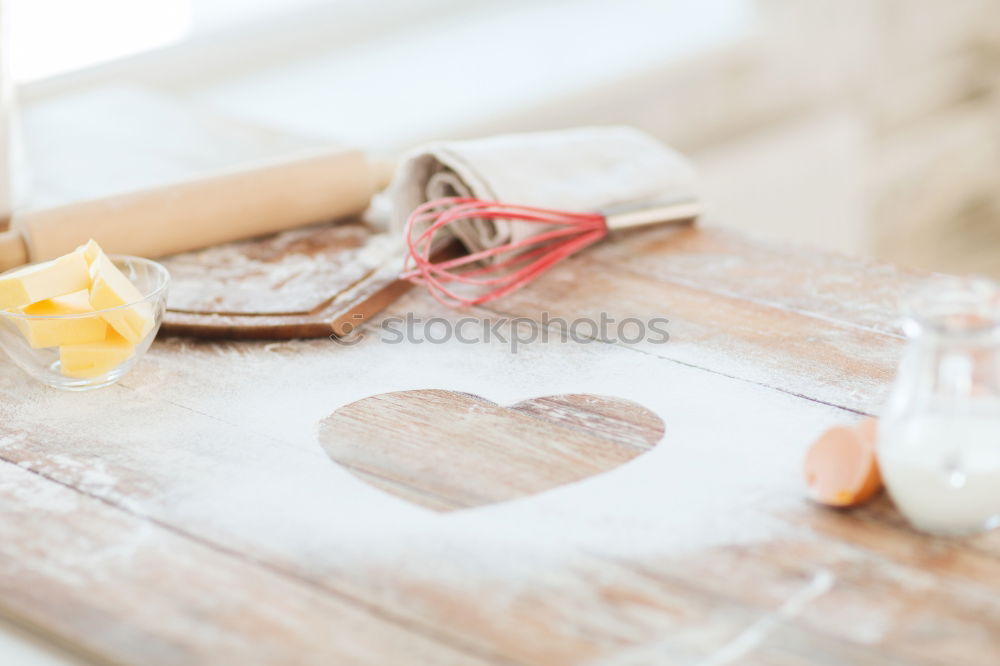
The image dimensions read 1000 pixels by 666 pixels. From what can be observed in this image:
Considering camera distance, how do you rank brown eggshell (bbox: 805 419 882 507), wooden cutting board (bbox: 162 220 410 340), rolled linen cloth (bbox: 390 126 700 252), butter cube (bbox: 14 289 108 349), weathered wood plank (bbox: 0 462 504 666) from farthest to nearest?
rolled linen cloth (bbox: 390 126 700 252), wooden cutting board (bbox: 162 220 410 340), butter cube (bbox: 14 289 108 349), brown eggshell (bbox: 805 419 882 507), weathered wood plank (bbox: 0 462 504 666)

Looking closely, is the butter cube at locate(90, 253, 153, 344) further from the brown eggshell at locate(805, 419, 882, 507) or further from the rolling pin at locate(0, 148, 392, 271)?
the brown eggshell at locate(805, 419, 882, 507)

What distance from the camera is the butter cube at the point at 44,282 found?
92cm

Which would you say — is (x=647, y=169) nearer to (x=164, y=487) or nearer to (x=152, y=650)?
(x=164, y=487)

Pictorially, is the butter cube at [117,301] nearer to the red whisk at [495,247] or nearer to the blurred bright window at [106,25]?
the red whisk at [495,247]

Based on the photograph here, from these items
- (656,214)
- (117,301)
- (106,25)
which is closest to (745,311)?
(656,214)

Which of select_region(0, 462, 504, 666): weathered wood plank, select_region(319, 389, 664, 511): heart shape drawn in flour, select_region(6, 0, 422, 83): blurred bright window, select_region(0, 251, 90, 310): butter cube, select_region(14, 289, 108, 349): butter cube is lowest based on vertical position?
select_region(0, 462, 504, 666): weathered wood plank

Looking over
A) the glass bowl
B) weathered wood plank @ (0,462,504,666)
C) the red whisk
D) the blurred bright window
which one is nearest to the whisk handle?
the red whisk

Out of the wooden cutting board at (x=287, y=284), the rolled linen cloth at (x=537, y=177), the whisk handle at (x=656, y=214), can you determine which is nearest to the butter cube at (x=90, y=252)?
the wooden cutting board at (x=287, y=284)

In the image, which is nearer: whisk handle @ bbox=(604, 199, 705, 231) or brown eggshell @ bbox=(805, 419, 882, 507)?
brown eggshell @ bbox=(805, 419, 882, 507)

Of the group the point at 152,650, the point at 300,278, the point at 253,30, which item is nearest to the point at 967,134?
the point at 253,30

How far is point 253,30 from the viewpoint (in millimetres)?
2186

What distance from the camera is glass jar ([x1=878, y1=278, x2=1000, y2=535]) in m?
0.68

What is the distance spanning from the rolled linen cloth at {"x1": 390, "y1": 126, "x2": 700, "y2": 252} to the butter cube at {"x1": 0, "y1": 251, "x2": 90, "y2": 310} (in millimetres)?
362

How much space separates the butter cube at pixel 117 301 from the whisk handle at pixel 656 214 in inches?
18.9
